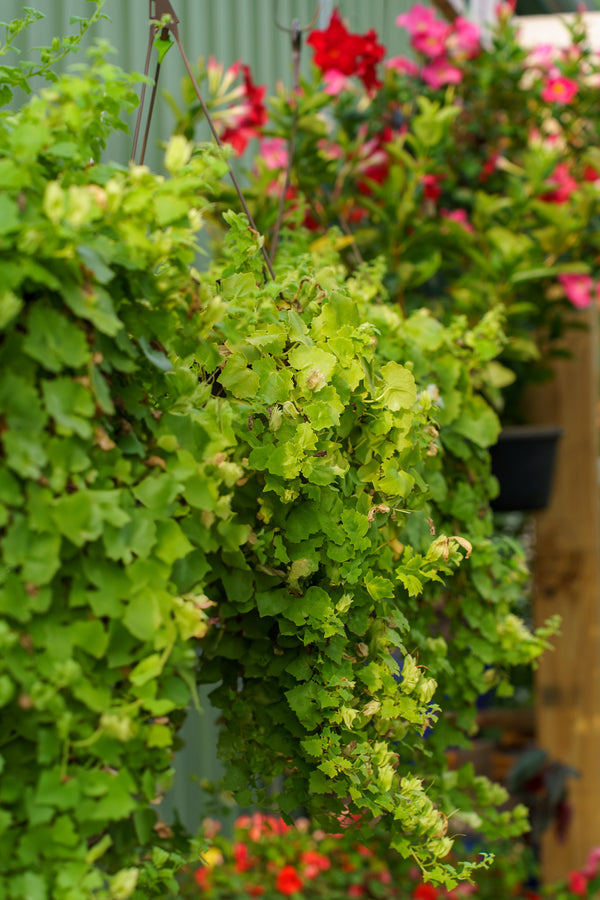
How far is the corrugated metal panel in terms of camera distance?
4.77 ft

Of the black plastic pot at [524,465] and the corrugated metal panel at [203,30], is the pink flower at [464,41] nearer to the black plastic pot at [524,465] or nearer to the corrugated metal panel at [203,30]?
the corrugated metal panel at [203,30]

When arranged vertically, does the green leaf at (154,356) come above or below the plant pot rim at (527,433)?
above

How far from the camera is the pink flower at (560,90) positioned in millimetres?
2039

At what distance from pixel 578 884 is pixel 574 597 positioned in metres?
0.68

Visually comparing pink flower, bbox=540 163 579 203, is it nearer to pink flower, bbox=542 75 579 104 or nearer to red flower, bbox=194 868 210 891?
pink flower, bbox=542 75 579 104

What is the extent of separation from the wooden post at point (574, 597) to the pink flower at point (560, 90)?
53 centimetres

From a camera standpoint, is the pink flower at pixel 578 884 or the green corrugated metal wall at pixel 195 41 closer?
the green corrugated metal wall at pixel 195 41

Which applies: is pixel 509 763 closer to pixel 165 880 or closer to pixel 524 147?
pixel 524 147

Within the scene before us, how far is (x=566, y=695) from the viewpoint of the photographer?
7.36 feet

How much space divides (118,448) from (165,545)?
70 mm

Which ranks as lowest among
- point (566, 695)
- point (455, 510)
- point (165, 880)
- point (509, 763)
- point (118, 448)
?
point (509, 763)

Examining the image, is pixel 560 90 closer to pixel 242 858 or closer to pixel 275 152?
pixel 275 152

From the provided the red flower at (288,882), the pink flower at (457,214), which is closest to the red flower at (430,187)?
the pink flower at (457,214)

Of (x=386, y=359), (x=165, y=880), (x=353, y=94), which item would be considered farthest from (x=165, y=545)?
(x=353, y=94)
